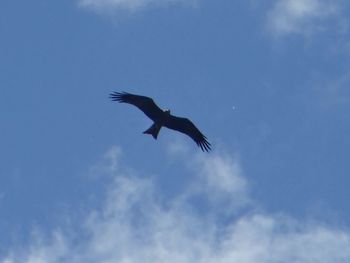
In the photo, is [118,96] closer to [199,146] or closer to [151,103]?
[151,103]

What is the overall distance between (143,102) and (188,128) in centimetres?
263

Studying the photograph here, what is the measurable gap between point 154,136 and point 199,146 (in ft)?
11.9

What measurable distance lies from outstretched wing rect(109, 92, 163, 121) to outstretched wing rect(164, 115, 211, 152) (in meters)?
0.66

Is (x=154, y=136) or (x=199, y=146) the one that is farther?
(x=199, y=146)

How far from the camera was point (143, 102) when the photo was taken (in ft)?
131

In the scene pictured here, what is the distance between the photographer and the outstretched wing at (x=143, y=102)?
3978cm

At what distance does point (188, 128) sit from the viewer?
1624 inches

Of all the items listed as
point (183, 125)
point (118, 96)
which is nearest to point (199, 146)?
point (183, 125)

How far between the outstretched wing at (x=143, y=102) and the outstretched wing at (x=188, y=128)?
2.18 ft

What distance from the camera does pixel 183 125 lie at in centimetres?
4103

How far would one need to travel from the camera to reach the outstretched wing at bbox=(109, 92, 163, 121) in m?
39.8

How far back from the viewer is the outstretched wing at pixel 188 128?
40.6 meters

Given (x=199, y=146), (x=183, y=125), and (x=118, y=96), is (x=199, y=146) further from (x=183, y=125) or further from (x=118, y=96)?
(x=118, y=96)

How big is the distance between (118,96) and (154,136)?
8.94 feet
